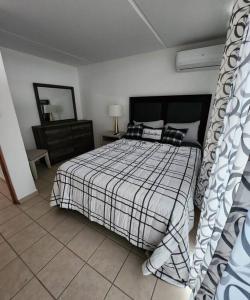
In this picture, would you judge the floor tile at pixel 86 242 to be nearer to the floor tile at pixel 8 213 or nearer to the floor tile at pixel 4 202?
the floor tile at pixel 8 213

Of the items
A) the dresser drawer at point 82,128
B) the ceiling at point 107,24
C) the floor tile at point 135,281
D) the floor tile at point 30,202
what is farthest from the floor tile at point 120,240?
the dresser drawer at point 82,128

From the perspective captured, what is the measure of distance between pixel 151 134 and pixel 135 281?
205 cm

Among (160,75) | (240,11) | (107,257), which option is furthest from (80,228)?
(160,75)

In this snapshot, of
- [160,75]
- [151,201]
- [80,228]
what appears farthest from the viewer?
[160,75]

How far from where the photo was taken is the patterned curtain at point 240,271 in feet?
1.57

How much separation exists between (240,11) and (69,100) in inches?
145

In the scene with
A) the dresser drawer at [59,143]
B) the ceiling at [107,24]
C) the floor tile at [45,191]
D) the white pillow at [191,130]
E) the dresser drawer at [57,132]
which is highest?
the ceiling at [107,24]

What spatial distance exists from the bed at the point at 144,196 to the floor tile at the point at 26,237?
1.11 ft

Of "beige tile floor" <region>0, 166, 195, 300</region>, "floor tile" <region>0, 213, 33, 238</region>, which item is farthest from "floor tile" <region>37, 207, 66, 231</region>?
"floor tile" <region>0, 213, 33, 238</region>

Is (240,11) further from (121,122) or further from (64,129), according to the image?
(64,129)

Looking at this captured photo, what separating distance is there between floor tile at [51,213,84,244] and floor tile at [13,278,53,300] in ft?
1.26

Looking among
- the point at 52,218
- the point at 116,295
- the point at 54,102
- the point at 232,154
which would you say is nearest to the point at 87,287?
the point at 116,295

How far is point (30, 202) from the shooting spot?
6.83ft

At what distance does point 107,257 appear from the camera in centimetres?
134
